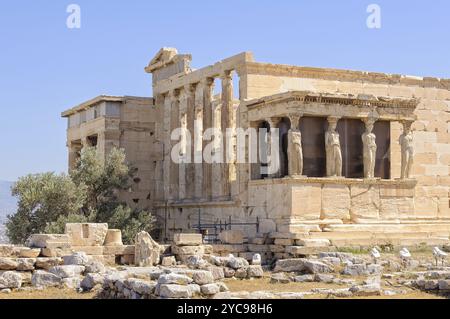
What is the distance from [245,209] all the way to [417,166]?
6.51 m

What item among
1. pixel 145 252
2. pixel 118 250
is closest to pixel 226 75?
pixel 118 250

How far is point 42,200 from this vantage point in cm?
2581

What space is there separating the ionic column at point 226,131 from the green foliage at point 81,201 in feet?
10.8

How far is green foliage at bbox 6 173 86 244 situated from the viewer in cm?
2555

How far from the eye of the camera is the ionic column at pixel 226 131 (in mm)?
25316

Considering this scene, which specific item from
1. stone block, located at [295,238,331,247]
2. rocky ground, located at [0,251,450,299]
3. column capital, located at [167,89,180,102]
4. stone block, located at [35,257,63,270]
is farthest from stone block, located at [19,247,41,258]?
column capital, located at [167,89,180,102]

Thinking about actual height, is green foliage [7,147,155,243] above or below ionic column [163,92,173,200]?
below

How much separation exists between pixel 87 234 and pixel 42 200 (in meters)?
6.29

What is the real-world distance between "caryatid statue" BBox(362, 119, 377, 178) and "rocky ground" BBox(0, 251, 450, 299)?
369 cm

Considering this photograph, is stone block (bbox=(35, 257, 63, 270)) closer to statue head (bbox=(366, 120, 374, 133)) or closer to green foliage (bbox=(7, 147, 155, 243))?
green foliage (bbox=(7, 147, 155, 243))

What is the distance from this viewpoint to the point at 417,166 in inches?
1045

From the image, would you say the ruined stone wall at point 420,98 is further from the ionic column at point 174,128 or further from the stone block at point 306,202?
the ionic column at point 174,128
